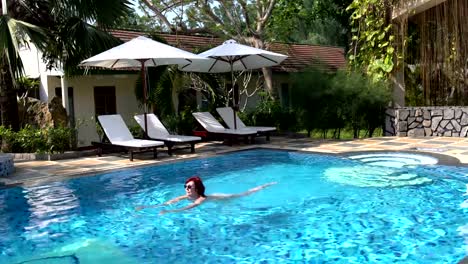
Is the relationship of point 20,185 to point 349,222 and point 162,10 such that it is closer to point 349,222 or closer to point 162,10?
point 349,222

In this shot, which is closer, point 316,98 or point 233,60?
point 233,60

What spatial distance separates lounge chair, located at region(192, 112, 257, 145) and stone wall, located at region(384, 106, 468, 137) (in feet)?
13.5

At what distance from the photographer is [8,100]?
12648 mm

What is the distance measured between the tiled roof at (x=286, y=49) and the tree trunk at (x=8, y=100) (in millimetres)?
5683

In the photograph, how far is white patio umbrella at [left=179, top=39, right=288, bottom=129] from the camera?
13118 mm

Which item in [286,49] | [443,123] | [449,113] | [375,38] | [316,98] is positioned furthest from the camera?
[286,49]

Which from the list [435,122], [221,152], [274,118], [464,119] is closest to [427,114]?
[435,122]

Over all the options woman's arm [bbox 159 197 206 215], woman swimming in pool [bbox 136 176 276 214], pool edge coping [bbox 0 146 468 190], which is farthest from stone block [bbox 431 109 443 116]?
woman's arm [bbox 159 197 206 215]

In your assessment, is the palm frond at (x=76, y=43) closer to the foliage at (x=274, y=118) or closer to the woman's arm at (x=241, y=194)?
the foliage at (x=274, y=118)

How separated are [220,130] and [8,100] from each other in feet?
18.9

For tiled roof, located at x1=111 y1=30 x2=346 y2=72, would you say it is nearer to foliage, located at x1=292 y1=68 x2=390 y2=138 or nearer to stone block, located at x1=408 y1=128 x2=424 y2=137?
foliage, located at x1=292 y1=68 x2=390 y2=138

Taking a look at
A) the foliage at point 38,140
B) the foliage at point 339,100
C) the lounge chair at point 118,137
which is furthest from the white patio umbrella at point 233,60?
the foliage at point 38,140

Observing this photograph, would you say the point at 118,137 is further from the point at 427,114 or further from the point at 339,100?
the point at 427,114

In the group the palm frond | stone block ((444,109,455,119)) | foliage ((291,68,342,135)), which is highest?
the palm frond
